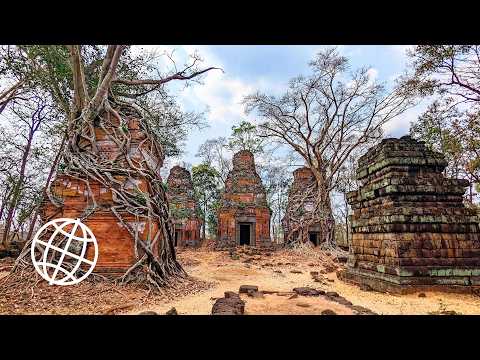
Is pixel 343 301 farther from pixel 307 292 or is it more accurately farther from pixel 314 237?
pixel 314 237

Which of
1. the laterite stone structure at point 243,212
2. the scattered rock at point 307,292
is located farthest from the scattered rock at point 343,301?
the laterite stone structure at point 243,212

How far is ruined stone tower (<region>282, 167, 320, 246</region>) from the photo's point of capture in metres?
18.8

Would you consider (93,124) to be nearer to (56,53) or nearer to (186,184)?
(56,53)

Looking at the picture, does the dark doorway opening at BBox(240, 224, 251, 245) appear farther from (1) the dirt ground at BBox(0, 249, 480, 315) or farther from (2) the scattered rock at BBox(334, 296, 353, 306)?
(2) the scattered rock at BBox(334, 296, 353, 306)

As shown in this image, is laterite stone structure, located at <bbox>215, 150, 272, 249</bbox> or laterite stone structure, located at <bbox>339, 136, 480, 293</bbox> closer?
laterite stone structure, located at <bbox>339, 136, 480, 293</bbox>

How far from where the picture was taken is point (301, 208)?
777 inches

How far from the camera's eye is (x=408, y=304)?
4.62 meters

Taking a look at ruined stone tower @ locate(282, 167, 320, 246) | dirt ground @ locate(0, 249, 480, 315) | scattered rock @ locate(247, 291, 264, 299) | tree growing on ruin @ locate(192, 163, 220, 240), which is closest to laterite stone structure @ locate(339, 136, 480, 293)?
dirt ground @ locate(0, 249, 480, 315)

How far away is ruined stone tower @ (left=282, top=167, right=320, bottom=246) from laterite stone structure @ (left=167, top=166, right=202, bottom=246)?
6.80 meters

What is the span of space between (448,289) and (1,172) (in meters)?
→ 15.5

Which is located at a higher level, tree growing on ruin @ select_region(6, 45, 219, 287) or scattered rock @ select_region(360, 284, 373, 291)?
tree growing on ruin @ select_region(6, 45, 219, 287)

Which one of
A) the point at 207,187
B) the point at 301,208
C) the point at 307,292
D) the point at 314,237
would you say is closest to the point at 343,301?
the point at 307,292

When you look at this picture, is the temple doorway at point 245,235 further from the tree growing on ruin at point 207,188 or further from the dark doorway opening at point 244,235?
the tree growing on ruin at point 207,188
